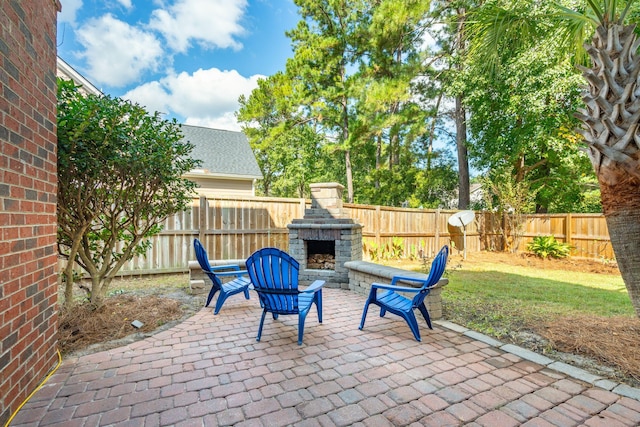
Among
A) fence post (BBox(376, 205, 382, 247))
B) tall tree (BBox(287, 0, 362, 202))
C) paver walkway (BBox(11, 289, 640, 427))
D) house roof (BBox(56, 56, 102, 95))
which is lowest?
paver walkway (BBox(11, 289, 640, 427))

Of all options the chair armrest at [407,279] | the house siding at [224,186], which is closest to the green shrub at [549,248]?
the chair armrest at [407,279]

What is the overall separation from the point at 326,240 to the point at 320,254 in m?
0.45

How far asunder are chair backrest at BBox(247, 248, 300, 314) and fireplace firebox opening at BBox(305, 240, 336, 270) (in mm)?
2562

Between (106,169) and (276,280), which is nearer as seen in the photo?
(276,280)

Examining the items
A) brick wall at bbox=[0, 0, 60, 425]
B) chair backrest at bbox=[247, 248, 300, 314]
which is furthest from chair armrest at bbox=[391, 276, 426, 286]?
brick wall at bbox=[0, 0, 60, 425]

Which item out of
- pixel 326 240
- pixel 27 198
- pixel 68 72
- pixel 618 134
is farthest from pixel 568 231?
pixel 68 72

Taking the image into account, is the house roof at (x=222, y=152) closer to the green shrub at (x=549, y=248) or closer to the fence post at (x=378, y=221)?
the fence post at (x=378, y=221)

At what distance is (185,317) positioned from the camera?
3611 mm

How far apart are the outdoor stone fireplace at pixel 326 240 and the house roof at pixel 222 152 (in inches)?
235

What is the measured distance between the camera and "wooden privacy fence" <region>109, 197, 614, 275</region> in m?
6.12

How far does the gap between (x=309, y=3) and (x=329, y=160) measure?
783cm

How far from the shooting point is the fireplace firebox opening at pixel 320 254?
219 inches

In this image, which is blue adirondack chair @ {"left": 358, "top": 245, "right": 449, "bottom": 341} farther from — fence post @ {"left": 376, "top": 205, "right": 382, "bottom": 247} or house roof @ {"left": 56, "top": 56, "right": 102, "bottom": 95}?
house roof @ {"left": 56, "top": 56, "right": 102, "bottom": 95}

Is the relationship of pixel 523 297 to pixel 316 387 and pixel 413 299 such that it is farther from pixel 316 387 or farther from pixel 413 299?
pixel 316 387
